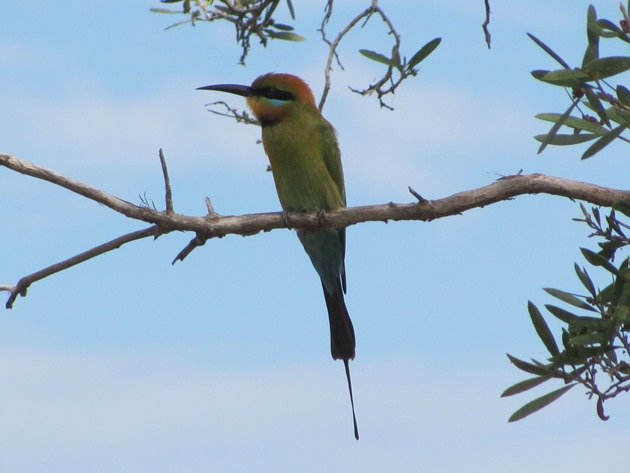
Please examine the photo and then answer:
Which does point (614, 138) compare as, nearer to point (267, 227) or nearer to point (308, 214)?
point (267, 227)

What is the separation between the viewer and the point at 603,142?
6.14ft

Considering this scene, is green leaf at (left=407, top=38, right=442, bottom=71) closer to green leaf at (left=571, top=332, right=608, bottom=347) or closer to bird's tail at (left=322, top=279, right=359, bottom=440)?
green leaf at (left=571, top=332, right=608, bottom=347)

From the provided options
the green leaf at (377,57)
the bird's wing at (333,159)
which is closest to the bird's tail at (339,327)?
Result: the bird's wing at (333,159)

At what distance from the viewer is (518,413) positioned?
2.04 metres

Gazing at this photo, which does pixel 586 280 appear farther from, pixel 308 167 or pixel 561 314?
pixel 308 167

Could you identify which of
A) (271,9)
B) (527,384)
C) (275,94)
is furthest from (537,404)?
(275,94)

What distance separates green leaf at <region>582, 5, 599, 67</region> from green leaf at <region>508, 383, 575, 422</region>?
2.24 feet

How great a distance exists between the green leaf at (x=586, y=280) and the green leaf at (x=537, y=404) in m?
0.20

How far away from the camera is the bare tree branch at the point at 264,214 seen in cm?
219

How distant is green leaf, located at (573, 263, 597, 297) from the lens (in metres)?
2.03

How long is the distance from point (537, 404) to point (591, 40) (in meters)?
0.77

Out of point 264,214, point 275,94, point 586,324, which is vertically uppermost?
point 275,94

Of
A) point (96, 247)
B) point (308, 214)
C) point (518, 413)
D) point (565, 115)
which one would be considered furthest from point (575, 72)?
point (308, 214)

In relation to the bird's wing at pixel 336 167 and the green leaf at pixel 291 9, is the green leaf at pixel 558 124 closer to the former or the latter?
the green leaf at pixel 291 9
